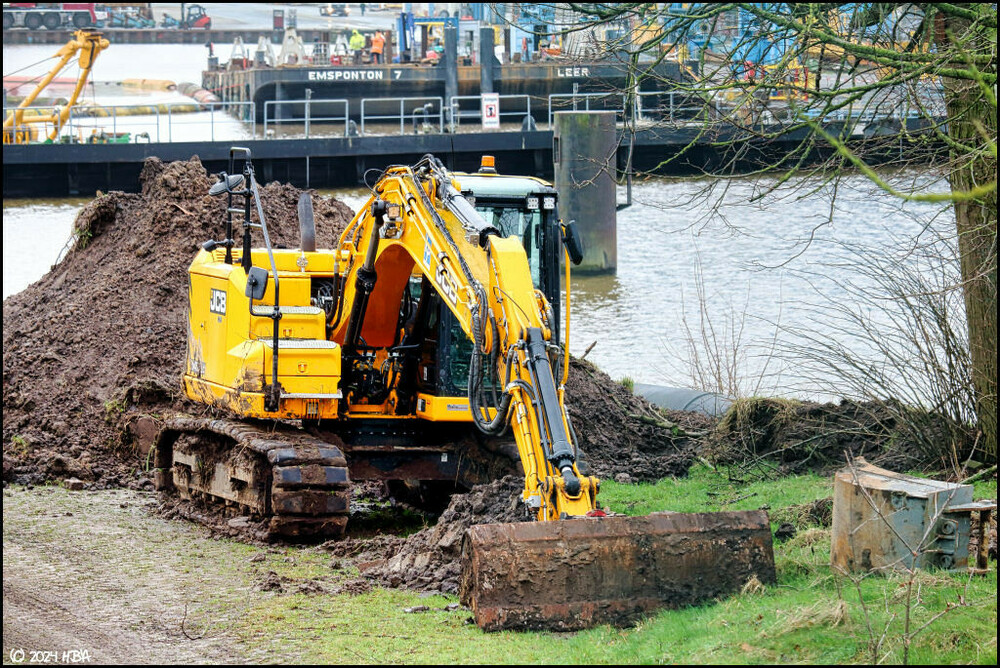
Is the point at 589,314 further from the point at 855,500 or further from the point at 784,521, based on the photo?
the point at 855,500

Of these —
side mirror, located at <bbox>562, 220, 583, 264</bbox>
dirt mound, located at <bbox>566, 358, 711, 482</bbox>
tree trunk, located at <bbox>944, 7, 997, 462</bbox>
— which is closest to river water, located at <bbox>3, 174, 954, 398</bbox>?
dirt mound, located at <bbox>566, 358, 711, 482</bbox>

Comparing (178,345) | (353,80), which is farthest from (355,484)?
(353,80)

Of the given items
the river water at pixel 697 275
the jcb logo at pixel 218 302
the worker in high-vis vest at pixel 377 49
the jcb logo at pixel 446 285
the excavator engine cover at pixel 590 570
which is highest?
the worker in high-vis vest at pixel 377 49

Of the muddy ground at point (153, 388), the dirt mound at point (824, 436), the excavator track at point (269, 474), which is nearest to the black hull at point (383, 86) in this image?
the muddy ground at point (153, 388)

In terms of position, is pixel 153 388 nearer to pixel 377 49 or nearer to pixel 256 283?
pixel 256 283

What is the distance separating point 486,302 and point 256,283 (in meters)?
2.74

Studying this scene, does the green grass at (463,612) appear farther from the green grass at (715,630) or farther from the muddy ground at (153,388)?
the muddy ground at (153,388)

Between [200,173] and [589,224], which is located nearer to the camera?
[200,173]

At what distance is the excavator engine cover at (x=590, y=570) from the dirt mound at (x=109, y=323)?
661 cm

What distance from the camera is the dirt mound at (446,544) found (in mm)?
8508

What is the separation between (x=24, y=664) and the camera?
22.0ft

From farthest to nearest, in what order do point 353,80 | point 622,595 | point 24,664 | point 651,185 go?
1. point 353,80
2. point 651,185
3. point 622,595
4. point 24,664

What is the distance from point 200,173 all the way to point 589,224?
489 inches

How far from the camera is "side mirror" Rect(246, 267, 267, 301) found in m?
10.5
